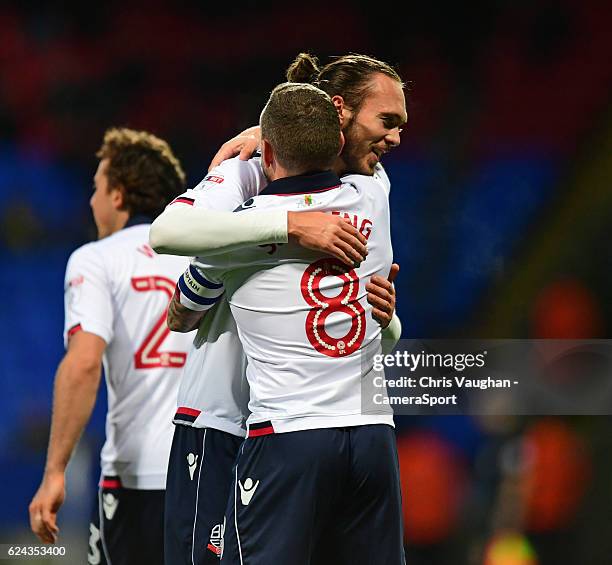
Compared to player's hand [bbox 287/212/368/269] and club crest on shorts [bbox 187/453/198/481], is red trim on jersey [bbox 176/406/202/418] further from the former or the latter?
player's hand [bbox 287/212/368/269]

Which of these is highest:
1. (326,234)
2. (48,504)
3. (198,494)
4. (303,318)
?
(326,234)

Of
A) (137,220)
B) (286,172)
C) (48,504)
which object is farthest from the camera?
(137,220)

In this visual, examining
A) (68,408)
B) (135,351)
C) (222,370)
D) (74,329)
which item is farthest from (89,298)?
(222,370)

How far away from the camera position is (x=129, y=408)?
107 inches

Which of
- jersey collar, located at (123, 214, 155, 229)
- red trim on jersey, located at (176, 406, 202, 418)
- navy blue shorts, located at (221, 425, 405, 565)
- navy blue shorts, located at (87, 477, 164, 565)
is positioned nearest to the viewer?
navy blue shorts, located at (221, 425, 405, 565)

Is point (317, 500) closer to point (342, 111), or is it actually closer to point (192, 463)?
point (192, 463)

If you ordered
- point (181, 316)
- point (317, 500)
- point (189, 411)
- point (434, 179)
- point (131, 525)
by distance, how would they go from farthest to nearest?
point (434, 179) < point (131, 525) < point (189, 411) < point (181, 316) < point (317, 500)

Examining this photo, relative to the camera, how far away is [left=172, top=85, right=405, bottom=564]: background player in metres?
1.69

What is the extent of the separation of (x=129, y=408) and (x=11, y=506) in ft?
5.98

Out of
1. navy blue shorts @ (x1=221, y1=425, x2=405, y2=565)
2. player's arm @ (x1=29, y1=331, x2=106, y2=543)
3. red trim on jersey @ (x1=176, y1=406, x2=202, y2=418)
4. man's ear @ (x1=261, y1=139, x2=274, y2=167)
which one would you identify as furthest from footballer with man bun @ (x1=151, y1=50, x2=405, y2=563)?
player's arm @ (x1=29, y1=331, x2=106, y2=543)

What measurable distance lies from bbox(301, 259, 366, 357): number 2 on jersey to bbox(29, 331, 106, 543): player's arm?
1.05 meters

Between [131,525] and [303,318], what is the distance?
4.01 feet

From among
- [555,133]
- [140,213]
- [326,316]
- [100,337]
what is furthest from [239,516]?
[555,133]

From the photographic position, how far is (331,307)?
1.76m
